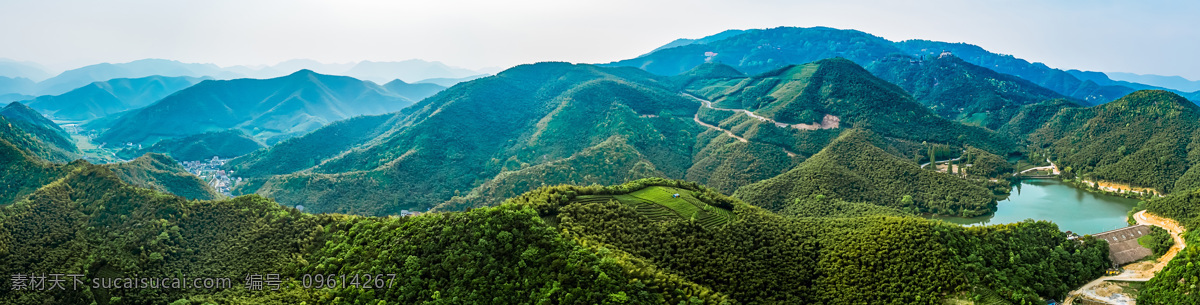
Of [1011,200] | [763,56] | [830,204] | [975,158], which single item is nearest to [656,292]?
[830,204]

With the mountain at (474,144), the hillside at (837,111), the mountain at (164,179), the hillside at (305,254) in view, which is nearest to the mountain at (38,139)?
the mountain at (164,179)

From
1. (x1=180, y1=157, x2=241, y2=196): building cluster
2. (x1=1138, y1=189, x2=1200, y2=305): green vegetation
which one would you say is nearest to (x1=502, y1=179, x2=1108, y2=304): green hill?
(x1=1138, y1=189, x2=1200, y2=305): green vegetation

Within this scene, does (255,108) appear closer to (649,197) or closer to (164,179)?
(164,179)

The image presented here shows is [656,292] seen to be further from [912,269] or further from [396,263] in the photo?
[912,269]

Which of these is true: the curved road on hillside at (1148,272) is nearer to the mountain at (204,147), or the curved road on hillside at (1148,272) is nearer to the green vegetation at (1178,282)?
the green vegetation at (1178,282)

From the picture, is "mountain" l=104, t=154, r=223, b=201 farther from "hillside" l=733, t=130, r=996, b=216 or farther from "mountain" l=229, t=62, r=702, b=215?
"hillside" l=733, t=130, r=996, b=216

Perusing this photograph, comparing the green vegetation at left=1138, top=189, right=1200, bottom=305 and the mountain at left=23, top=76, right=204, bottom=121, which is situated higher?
the mountain at left=23, top=76, right=204, bottom=121
